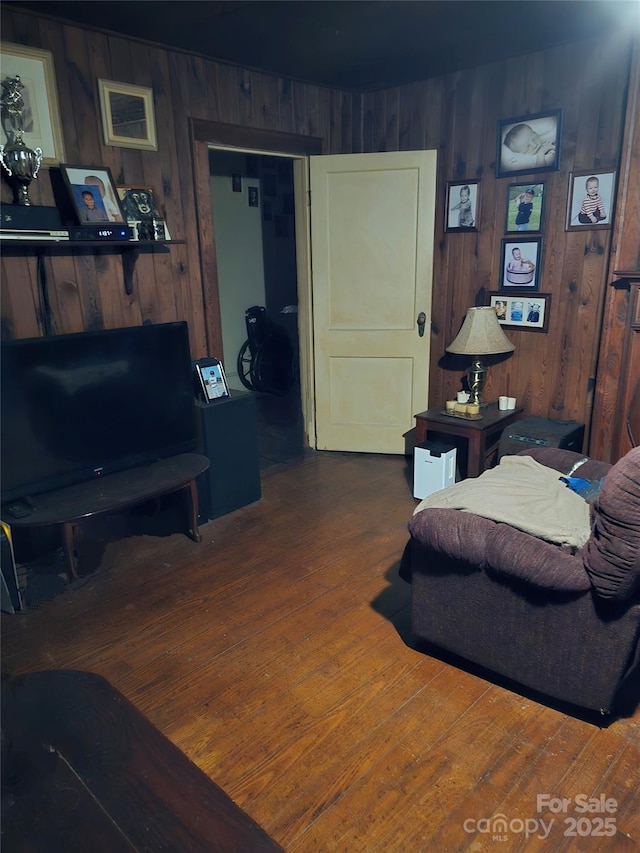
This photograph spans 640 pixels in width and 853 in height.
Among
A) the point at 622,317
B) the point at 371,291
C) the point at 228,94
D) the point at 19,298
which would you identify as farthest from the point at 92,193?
the point at 622,317

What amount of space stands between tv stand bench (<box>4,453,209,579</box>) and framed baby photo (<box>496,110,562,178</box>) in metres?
2.53

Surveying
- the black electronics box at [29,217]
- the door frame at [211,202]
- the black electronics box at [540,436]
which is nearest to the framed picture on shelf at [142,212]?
the door frame at [211,202]

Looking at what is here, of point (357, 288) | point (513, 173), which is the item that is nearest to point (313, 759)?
point (357, 288)

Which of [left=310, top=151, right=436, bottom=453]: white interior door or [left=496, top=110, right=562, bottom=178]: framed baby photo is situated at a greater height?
[left=496, top=110, right=562, bottom=178]: framed baby photo

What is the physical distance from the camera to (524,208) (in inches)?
146

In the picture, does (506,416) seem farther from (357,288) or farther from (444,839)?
(444,839)

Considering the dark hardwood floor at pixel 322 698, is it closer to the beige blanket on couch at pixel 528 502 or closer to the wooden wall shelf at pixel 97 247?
the beige blanket on couch at pixel 528 502

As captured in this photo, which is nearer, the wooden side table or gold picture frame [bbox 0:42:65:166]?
gold picture frame [bbox 0:42:65:166]

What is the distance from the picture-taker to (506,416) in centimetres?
379

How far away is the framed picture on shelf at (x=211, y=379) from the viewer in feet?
11.3

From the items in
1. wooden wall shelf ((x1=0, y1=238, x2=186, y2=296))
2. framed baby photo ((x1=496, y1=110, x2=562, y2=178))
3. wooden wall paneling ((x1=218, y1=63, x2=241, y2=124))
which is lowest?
wooden wall shelf ((x1=0, y1=238, x2=186, y2=296))

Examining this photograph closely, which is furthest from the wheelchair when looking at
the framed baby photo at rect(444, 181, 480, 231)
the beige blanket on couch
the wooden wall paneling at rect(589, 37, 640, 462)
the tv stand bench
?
the beige blanket on couch

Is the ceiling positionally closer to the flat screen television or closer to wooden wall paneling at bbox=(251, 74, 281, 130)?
wooden wall paneling at bbox=(251, 74, 281, 130)

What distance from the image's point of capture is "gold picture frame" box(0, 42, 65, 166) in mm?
2697
